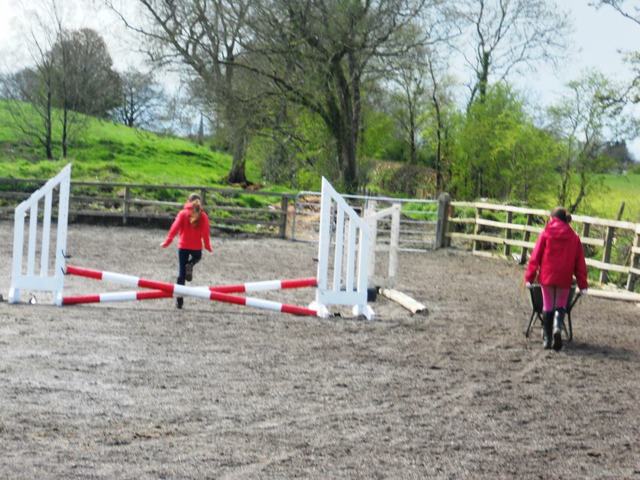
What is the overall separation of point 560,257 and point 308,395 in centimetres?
406

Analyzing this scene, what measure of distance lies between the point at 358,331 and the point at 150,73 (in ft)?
75.2

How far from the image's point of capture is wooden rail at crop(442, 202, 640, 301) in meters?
17.6

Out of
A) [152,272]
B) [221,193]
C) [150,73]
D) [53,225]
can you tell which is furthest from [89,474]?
[150,73]

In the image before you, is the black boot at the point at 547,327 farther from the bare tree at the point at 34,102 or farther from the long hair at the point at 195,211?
the bare tree at the point at 34,102

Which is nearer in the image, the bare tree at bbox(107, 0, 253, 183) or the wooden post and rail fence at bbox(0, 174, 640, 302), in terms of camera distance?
the wooden post and rail fence at bbox(0, 174, 640, 302)

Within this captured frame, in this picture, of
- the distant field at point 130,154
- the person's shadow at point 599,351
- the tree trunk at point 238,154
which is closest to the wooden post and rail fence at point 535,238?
the person's shadow at point 599,351

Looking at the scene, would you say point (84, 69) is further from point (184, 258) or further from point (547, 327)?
point (547, 327)

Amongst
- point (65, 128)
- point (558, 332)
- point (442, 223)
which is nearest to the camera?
point (558, 332)

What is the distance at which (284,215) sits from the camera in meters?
27.1

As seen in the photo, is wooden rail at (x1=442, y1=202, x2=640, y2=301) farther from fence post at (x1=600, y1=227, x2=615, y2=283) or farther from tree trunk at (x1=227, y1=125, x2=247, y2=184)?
tree trunk at (x1=227, y1=125, x2=247, y2=184)

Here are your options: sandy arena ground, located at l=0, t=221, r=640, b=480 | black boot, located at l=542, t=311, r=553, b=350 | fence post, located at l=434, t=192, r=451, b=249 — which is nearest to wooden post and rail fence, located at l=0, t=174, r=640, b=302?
fence post, located at l=434, t=192, r=451, b=249

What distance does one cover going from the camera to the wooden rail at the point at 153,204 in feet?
90.8

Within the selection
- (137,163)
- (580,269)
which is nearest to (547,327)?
(580,269)

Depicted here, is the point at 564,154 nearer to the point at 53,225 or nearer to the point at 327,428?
the point at 53,225
